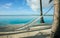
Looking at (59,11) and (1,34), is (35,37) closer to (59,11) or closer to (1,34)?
(1,34)

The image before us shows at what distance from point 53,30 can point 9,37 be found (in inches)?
36.8

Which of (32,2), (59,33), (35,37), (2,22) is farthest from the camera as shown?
(32,2)

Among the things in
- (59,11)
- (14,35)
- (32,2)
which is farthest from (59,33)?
(32,2)

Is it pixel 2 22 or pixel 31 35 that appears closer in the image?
pixel 31 35

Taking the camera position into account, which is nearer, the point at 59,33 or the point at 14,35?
the point at 59,33

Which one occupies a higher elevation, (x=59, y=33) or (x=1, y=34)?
(x=59, y=33)

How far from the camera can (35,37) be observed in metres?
2.51

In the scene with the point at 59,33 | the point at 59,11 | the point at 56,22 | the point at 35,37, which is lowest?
the point at 35,37

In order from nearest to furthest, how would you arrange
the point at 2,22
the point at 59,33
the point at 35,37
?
the point at 59,33 → the point at 35,37 → the point at 2,22

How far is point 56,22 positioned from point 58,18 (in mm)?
48

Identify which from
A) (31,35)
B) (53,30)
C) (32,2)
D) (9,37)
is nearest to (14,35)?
(9,37)

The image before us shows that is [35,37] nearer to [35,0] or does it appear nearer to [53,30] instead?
[53,30]

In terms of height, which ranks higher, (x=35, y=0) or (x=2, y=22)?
(x=35, y=0)

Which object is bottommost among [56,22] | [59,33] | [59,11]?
[59,33]
